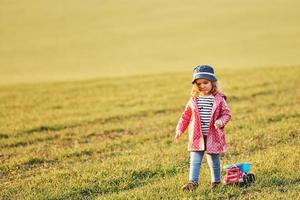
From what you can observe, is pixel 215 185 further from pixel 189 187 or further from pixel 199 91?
pixel 199 91

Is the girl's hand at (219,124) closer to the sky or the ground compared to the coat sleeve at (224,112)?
closer to the ground

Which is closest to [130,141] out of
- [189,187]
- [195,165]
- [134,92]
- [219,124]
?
[195,165]

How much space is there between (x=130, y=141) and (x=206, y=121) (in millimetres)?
5240

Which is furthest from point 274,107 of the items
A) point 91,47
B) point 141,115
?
point 91,47

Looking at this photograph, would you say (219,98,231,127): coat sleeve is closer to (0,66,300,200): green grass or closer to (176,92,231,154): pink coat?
(176,92,231,154): pink coat

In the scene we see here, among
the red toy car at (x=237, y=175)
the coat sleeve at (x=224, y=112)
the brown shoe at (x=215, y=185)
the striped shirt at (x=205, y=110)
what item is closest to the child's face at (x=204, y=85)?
the striped shirt at (x=205, y=110)

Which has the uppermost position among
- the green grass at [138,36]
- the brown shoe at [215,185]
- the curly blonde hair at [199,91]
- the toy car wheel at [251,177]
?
the green grass at [138,36]

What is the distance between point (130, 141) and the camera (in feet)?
44.4

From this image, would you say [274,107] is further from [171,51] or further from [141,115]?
[171,51]

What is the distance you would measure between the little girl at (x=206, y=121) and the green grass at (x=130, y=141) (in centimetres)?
34

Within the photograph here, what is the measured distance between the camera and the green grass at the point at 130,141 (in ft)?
29.3

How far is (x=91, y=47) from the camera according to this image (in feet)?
135

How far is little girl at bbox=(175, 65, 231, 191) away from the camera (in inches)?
332

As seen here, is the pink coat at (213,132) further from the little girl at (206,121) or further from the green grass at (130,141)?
the green grass at (130,141)
